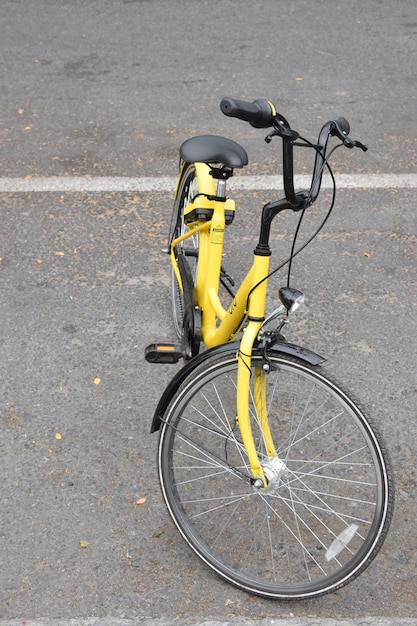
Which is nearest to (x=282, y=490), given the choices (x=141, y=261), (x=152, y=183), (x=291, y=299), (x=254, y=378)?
(x=254, y=378)

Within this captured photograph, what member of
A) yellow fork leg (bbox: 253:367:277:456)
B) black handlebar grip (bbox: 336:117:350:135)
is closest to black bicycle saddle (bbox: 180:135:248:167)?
black handlebar grip (bbox: 336:117:350:135)

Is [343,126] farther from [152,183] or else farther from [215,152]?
[152,183]

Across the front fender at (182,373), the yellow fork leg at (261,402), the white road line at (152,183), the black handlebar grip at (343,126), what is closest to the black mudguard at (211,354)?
the front fender at (182,373)

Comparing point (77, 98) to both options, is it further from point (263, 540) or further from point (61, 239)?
point (263, 540)

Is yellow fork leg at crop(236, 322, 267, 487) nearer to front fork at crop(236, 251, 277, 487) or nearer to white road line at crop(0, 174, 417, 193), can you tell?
front fork at crop(236, 251, 277, 487)

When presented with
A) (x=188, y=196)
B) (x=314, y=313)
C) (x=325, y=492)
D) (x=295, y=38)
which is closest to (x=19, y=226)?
(x=188, y=196)

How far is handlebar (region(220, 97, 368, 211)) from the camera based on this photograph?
2.58m

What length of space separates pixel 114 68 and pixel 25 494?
5519 millimetres

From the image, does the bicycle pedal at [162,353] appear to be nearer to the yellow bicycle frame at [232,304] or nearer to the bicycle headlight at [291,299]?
the yellow bicycle frame at [232,304]

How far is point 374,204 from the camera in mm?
5812

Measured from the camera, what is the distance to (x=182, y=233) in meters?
4.28

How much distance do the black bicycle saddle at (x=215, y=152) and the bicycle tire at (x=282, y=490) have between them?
83cm

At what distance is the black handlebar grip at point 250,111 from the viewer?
2559 mm

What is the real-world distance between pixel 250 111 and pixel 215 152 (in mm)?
804
